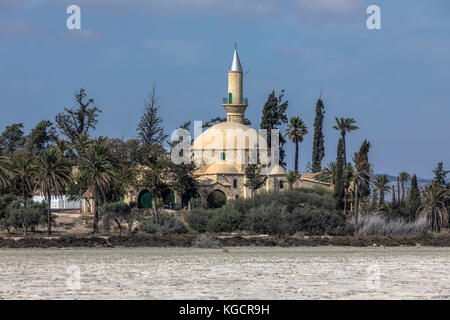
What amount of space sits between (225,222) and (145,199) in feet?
55.2

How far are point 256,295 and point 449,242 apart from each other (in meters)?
29.3

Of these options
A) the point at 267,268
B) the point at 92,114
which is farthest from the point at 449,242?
the point at 92,114

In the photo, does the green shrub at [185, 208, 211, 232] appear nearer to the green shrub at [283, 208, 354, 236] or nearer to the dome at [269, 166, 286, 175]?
the green shrub at [283, 208, 354, 236]

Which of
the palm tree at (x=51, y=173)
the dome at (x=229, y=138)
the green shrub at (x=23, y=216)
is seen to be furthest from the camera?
the dome at (x=229, y=138)

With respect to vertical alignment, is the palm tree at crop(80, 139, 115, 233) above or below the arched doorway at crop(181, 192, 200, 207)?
above

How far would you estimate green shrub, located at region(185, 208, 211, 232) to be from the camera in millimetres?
57312

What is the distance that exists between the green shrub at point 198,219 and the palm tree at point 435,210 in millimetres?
13861

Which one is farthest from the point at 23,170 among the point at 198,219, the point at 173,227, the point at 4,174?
the point at 198,219

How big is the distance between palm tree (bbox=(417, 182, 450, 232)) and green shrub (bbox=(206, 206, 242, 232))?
11914 millimetres

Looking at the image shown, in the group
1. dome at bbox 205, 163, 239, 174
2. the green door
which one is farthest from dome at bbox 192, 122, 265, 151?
the green door

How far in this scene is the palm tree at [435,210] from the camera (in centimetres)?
5784

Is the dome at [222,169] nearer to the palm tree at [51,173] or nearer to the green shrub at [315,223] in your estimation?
the green shrub at [315,223]

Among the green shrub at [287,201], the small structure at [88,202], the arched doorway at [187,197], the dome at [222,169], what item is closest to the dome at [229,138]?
the dome at [222,169]

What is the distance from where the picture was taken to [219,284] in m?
23.8
